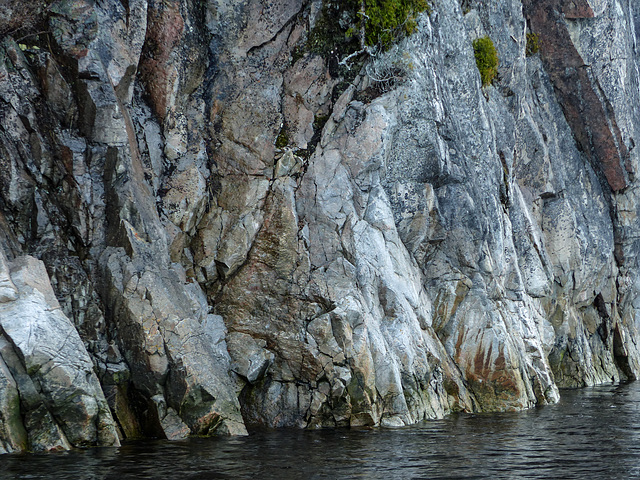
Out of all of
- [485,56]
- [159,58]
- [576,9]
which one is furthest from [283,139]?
[576,9]

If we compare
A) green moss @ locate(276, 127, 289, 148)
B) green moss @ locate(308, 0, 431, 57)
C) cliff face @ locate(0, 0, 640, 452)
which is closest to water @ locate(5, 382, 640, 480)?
cliff face @ locate(0, 0, 640, 452)

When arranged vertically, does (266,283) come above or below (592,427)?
above

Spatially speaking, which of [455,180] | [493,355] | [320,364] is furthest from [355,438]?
[455,180]

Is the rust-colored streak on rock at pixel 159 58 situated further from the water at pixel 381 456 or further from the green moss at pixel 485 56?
the green moss at pixel 485 56

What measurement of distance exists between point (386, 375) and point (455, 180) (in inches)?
348

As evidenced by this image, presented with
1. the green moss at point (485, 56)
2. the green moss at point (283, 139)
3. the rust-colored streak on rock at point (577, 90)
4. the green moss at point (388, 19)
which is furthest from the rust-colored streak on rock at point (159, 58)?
the rust-colored streak on rock at point (577, 90)

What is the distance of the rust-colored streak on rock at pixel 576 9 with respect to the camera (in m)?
36.5

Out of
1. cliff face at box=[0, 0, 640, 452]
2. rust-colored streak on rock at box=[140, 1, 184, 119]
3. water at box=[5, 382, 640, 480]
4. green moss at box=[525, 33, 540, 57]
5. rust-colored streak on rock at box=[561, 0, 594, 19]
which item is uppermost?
rust-colored streak on rock at box=[561, 0, 594, 19]

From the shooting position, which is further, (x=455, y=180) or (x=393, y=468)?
(x=455, y=180)

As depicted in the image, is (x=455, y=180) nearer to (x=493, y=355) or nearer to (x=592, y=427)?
(x=493, y=355)

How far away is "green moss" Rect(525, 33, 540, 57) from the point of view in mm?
36656

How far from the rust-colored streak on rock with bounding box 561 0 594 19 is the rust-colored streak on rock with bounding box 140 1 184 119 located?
2419 cm

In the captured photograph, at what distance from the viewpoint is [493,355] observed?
23672mm

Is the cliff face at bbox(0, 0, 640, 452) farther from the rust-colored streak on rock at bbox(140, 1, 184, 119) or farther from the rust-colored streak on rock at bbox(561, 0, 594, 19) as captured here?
the rust-colored streak on rock at bbox(561, 0, 594, 19)
